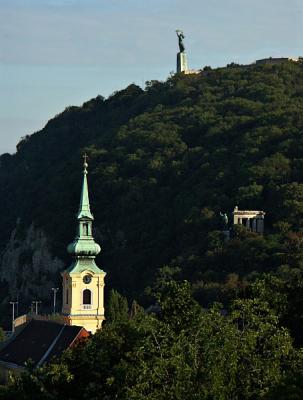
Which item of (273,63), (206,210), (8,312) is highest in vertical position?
(273,63)

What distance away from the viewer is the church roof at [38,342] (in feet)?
281

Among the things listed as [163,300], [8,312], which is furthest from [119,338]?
[8,312]

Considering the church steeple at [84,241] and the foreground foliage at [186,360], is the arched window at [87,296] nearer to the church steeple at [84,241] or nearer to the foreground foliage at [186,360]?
the church steeple at [84,241]

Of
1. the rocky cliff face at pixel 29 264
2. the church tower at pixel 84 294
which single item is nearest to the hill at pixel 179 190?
the rocky cliff face at pixel 29 264

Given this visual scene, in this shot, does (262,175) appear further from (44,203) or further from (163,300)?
(163,300)

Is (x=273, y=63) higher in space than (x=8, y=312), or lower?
higher

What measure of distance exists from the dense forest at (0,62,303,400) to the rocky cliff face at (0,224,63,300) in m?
0.27

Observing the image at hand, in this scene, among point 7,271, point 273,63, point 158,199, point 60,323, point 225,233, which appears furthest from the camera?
point 273,63

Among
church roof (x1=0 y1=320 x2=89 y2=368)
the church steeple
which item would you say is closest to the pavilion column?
the church steeple

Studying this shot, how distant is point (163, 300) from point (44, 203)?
105 m

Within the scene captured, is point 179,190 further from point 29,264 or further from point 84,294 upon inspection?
point 84,294

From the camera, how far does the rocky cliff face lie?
148 metres

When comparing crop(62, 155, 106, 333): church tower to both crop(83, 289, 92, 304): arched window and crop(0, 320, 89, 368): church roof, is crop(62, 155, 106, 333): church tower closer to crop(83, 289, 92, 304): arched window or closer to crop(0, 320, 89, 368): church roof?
crop(83, 289, 92, 304): arched window

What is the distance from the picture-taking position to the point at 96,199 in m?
155
